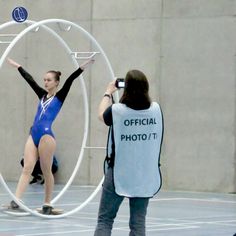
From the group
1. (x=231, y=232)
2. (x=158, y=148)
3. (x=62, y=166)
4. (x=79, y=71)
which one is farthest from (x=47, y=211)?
(x=62, y=166)

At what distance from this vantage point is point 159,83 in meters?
17.1

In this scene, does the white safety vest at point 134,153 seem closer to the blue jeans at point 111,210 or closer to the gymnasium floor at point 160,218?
the blue jeans at point 111,210

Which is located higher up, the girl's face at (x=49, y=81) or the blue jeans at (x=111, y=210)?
the girl's face at (x=49, y=81)

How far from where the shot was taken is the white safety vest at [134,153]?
7547mm

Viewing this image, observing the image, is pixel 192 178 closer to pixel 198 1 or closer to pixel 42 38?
pixel 198 1

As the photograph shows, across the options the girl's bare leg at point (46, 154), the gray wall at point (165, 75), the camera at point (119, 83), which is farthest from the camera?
the gray wall at point (165, 75)

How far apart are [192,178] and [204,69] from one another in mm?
2064

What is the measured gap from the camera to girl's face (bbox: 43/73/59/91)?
12227mm

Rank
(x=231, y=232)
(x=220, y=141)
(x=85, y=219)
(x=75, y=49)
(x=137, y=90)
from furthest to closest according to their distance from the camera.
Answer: (x=75, y=49) → (x=220, y=141) → (x=85, y=219) → (x=231, y=232) → (x=137, y=90)

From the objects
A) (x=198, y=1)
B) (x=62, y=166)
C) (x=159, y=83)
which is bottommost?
(x=62, y=166)

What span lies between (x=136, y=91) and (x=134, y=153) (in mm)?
532

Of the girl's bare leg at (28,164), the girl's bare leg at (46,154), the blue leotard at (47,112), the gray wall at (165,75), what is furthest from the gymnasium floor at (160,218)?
the blue leotard at (47,112)

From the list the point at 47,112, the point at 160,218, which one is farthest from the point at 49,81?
the point at 160,218

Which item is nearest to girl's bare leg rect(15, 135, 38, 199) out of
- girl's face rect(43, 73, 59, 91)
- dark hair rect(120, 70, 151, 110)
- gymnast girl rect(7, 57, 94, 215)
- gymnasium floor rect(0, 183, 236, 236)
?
gymnast girl rect(7, 57, 94, 215)
